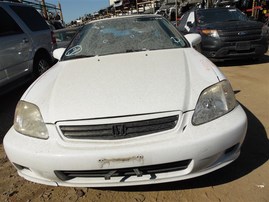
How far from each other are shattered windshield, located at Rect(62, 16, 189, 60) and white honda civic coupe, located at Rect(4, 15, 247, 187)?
882 millimetres

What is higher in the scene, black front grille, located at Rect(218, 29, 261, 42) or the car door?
the car door

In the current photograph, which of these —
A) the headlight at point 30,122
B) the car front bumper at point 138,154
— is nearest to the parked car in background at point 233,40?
the car front bumper at point 138,154

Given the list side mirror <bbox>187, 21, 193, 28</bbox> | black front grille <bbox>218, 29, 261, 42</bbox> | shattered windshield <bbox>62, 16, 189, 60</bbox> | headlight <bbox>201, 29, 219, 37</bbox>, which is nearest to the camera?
shattered windshield <bbox>62, 16, 189, 60</bbox>

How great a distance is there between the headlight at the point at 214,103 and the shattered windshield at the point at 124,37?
116cm

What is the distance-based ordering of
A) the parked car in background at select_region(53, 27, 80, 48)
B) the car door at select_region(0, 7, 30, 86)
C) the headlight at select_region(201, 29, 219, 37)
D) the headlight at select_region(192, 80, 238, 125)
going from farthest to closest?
the parked car in background at select_region(53, 27, 80, 48), the headlight at select_region(201, 29, 219, 37), the car door at select_region(0, 7, 30, 86), the headlight at select_region(192, 80, 238, 125)

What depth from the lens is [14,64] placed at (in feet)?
18.3

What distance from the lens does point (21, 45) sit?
5832 mm

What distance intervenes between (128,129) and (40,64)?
A: 4907 mm

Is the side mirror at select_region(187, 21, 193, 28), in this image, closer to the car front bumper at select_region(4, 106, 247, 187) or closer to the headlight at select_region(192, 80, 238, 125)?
the headlight at select_region(192, 80, 238, 125)

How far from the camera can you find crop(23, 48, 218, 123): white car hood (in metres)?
2.27

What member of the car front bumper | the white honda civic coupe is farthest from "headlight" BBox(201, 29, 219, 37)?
the car front bumper

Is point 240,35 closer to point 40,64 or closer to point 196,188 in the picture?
point 40,64

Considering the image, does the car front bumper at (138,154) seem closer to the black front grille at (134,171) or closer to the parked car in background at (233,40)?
the black front grille at (134,171)

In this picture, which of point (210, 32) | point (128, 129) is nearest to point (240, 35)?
point (210, 32)
